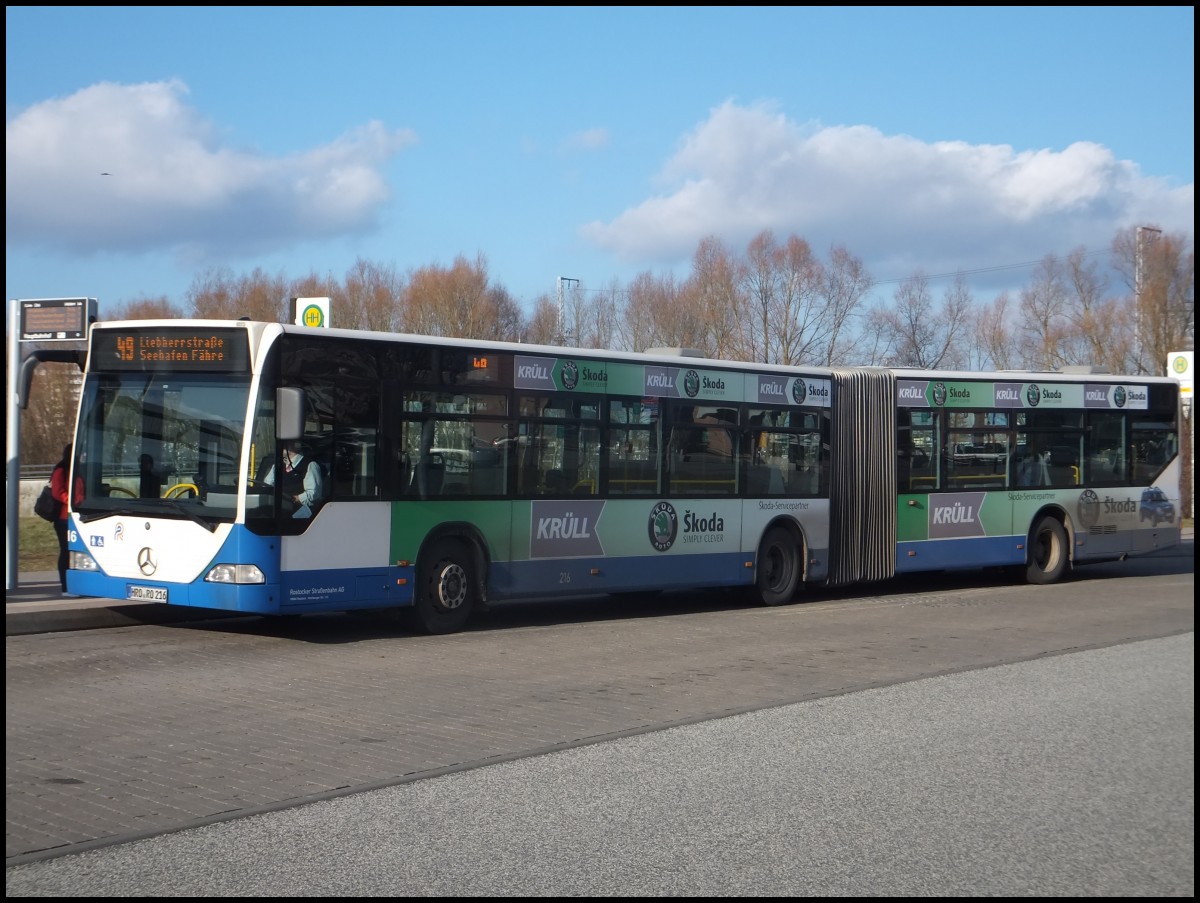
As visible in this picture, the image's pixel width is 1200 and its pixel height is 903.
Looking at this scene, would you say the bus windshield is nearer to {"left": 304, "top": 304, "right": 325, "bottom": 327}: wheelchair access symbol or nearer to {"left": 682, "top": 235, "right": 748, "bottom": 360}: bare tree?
{"left": 304, "top": 304, "right": 325, "bottom": 327}: wheelchair access symbol

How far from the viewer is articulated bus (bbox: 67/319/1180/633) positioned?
40.3 ft

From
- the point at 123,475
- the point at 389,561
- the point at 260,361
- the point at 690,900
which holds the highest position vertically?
the point at 260,361

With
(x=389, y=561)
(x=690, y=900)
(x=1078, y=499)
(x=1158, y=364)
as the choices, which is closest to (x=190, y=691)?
(x=389, y=561)

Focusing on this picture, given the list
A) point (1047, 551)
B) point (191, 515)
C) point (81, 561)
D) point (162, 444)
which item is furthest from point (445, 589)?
point (1047, 551)

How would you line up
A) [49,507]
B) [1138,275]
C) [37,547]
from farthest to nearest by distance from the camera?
[37,547]
[1138,275]
[49,507]

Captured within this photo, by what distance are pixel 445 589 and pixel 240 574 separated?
243cm

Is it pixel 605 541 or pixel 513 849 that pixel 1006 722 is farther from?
pixel 605 541

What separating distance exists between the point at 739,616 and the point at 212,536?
6.78m

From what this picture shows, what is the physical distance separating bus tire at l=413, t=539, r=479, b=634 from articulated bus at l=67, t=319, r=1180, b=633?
2 centimetres

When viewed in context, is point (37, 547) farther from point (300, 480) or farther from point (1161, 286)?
point (1161, 286)

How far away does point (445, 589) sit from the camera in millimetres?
13773

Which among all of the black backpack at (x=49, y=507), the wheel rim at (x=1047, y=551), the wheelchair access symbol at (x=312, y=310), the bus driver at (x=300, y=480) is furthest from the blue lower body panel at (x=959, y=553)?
the black backpack at (x=49, y=507)

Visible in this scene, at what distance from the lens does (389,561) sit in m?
13.2

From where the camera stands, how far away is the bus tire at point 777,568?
17312mm
